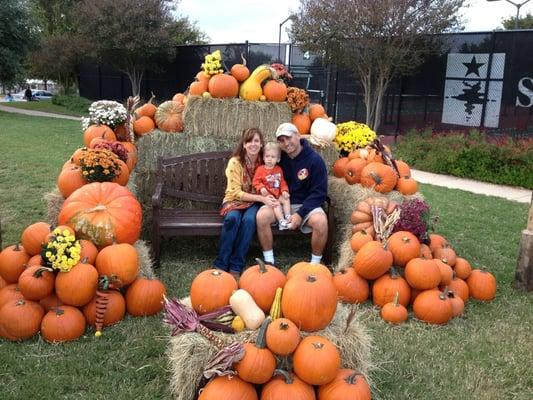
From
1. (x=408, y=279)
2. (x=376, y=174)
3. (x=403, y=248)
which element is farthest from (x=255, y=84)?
(x=408, y=279)

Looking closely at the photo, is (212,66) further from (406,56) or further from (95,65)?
(95,65)

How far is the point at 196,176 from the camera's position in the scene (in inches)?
224

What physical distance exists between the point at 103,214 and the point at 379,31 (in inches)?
423

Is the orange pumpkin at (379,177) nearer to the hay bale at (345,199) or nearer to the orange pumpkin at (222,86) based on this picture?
the hay bale at (345,199)

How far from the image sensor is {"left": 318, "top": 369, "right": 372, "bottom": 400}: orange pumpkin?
2584 mm

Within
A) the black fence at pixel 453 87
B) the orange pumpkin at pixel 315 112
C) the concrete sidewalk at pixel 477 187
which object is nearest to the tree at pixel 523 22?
the black fence at pixel 453 87

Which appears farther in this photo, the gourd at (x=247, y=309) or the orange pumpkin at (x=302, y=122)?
the orange pumpkin at (x=302, y=122)

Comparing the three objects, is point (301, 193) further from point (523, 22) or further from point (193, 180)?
point (523, 22)

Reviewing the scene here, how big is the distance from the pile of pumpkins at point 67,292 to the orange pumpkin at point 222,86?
8.90ft

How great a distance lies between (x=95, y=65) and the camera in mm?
28047

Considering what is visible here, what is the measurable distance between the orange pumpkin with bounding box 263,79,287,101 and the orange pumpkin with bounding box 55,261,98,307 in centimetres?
323

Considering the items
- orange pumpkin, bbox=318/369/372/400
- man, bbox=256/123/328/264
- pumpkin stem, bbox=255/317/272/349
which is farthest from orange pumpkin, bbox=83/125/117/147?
orange pumpkin, bbox=318/369/372/400

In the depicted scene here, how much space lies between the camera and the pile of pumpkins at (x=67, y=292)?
136 inches

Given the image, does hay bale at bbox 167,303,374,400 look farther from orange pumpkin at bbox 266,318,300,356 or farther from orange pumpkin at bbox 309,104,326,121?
orange pumpkin at bbox 309,104,326,121
